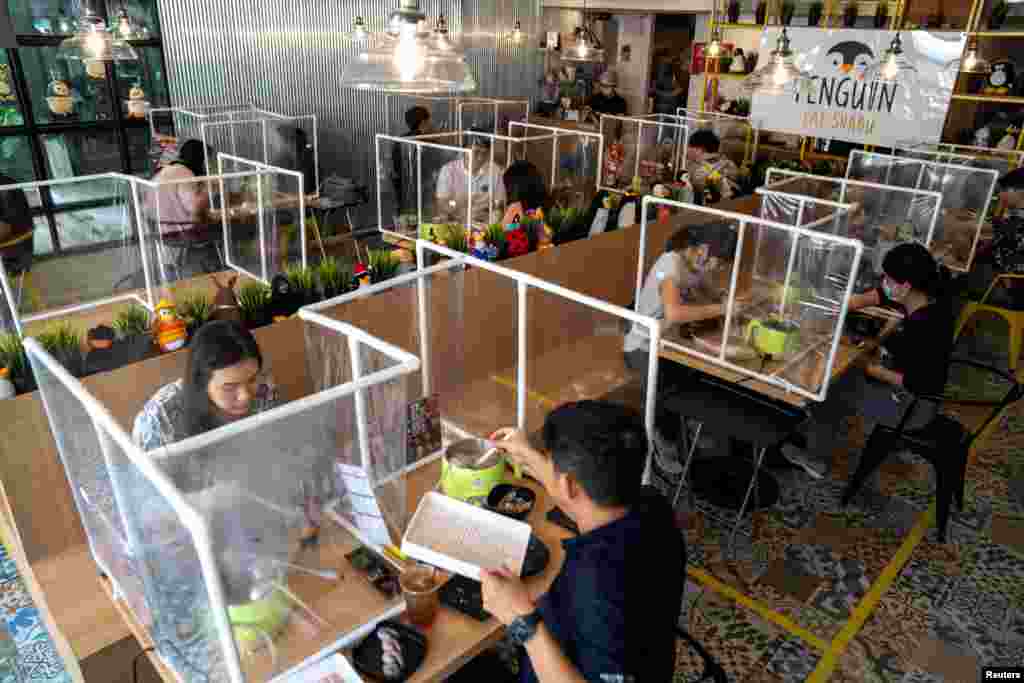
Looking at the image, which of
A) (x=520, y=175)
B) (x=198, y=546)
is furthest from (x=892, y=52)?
(x=198, y=546)

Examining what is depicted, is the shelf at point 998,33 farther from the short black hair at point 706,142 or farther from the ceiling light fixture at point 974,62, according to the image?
the short black hair at point 706,142

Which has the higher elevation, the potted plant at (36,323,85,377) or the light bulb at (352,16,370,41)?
the light bulb at (352,16,370,41)

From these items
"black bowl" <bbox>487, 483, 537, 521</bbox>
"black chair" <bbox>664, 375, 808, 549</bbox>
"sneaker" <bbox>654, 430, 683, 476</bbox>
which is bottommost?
"sneaker" <bbox>654, 430, 683, 476</bbox>

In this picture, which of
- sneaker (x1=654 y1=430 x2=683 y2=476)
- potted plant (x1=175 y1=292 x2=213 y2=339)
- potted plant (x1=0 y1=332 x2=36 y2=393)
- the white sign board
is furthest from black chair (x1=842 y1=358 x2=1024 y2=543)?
the white sign board

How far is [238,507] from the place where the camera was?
1.26 meters

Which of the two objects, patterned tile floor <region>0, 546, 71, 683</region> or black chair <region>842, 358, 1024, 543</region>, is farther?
black chair <region>842, 358, 1024, 543</region>

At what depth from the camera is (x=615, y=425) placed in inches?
54.2

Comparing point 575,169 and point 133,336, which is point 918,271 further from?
point 575,169

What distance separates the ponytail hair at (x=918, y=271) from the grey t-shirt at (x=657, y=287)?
37.2 inches

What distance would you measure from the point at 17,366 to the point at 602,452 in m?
1.79

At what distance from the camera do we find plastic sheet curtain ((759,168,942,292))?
4016 mm

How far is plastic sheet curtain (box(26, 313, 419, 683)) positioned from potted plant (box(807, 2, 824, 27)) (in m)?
6.64

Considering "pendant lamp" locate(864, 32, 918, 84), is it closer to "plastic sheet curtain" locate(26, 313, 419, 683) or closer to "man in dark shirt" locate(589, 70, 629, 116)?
"man in dark shirt" locate(589, 70, 629, 116)

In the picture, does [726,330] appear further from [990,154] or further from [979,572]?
[990,154]
